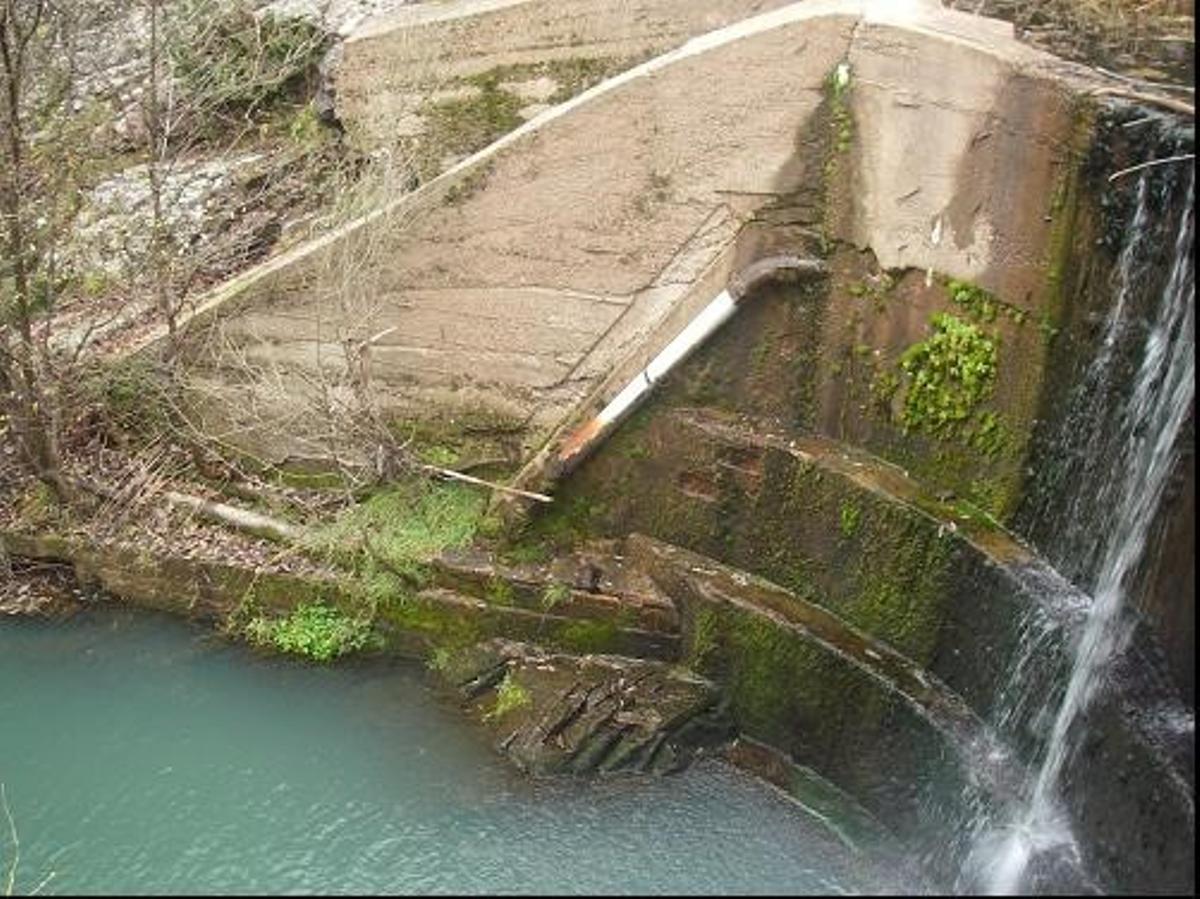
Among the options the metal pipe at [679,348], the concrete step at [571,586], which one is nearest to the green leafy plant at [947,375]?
the metal pipe at [679,348]

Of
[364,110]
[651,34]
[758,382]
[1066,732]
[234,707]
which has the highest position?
[651,34]

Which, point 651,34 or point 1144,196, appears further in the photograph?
point 651,34

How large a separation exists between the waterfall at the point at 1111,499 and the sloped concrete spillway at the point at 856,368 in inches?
1.1

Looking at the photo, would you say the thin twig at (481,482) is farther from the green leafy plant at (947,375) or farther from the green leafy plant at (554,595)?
the green leafy plant at (947,375)

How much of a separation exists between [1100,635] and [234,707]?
4.66 m

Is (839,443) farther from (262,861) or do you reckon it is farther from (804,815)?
(262,861)

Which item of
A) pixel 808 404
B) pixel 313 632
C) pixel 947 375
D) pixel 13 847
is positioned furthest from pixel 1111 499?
pixel 13 847

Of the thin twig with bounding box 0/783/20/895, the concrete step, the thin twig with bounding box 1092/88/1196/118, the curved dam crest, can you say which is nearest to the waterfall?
the curved dam crest

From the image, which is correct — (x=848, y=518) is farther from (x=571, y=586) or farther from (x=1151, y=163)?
(x=1151, y=163)

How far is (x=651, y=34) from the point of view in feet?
28.1

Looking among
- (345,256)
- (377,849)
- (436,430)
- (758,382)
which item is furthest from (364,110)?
(377,849)

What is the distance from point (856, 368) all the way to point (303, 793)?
Answer: 365 cm

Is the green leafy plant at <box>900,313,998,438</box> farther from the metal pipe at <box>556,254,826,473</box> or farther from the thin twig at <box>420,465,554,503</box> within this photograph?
the thin twig at <box>420,465,554,503</box>

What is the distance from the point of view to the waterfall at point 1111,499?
5465 millimetres
